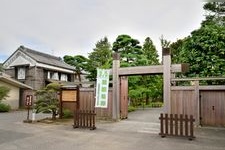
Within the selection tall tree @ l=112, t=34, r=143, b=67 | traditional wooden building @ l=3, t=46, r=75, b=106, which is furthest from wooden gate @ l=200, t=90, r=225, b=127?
traditional wooden building @ l=3, t=46, r=75, b=106

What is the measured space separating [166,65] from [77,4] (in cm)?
538

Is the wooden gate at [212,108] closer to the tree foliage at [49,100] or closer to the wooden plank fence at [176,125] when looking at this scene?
the wooden plank fence at [176,125]

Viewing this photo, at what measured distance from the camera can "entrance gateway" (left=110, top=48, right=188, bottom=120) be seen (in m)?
11.7

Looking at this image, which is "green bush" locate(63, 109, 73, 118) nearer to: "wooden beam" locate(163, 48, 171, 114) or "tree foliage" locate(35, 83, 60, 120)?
"tree foliage" locate(35, 83, 60, 120)

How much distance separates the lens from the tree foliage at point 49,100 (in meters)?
13.1

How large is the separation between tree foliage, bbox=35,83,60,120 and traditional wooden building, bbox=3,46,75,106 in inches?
485

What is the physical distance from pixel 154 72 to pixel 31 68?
17484 mm

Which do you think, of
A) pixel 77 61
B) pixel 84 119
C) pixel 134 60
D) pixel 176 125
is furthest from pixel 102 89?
pixel 77 61

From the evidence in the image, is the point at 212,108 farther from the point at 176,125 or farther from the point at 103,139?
the point at 103,139

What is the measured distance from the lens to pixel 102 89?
12.7 metres

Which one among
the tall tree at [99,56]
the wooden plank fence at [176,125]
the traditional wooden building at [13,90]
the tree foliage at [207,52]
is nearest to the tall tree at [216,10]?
the tree foliage at [207,52]

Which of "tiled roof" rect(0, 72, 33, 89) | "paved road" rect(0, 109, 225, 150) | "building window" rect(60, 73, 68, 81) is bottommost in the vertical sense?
"paved road" rect(0, 109, 225, 150)

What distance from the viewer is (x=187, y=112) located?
11406mm

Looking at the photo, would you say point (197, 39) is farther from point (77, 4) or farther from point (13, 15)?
point (13, 15)
